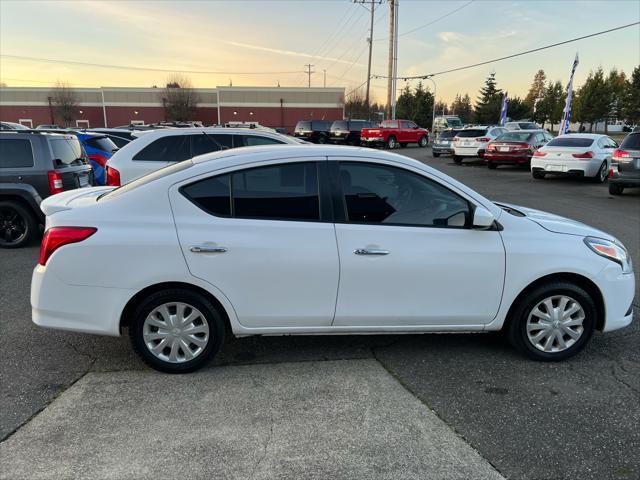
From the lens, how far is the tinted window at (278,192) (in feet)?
11.7

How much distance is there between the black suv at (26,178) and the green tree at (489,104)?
8183 cm

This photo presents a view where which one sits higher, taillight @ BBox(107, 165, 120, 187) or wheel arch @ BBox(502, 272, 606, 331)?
taillight @ BBox(107, 165, 120, 187)

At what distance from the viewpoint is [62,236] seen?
342 centimetres

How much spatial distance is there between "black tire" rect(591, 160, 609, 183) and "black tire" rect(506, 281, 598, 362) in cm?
1427

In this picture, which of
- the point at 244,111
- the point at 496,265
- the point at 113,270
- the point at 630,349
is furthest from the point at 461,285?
the point at 244,111

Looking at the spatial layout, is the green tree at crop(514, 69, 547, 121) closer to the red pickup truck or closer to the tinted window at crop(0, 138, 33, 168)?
the red pickup truck

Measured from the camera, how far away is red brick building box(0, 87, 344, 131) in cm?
6881

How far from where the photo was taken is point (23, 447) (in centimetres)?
280

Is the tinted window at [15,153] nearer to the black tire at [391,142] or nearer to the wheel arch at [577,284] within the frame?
the wheel arch at [577,284]

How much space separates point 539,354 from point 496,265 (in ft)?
2.85

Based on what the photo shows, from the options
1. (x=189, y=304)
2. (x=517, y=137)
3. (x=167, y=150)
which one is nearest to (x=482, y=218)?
(x=189, y=304)

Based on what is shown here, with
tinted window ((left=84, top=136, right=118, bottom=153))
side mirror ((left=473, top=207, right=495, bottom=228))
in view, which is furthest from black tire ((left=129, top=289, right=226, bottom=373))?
tinted window ((left=84, top=136, right=118, bottom=153))

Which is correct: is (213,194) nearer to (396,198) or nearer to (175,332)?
(175,332)

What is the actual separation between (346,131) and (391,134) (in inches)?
124
